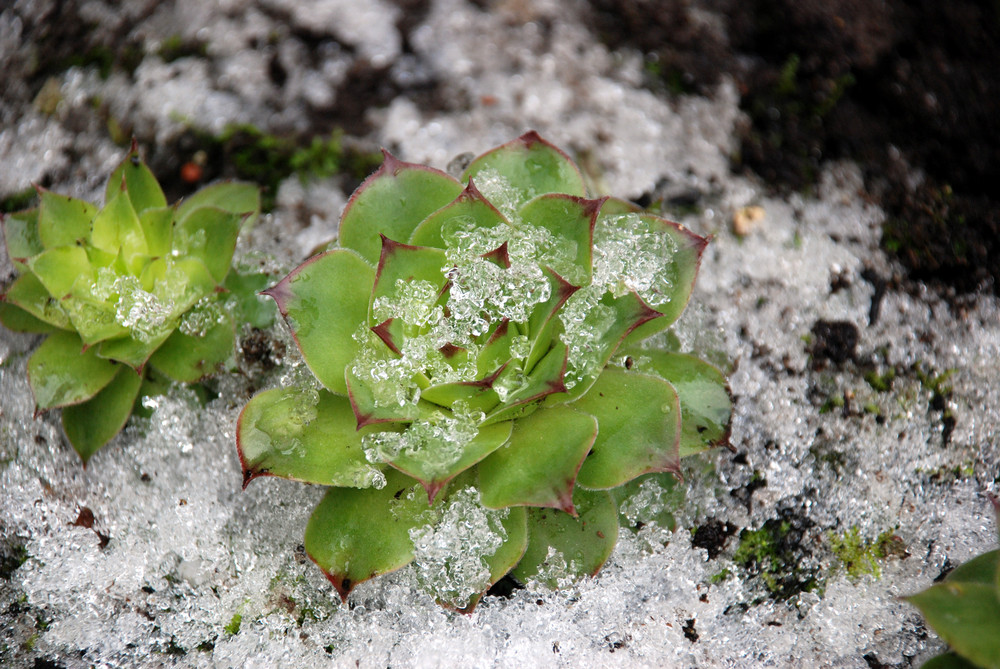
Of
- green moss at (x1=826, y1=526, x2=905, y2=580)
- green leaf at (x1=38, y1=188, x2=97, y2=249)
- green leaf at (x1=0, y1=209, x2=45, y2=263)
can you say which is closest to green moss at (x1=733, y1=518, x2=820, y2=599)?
green moss at (x1=826, y1=526, x2=905, y2=580)

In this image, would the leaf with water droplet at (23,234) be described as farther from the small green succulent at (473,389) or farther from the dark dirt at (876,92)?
the dark dirt at (876,92)

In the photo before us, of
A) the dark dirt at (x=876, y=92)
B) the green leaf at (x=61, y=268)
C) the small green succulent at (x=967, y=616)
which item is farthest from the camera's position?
the dark dirt at (x=876, y=92)

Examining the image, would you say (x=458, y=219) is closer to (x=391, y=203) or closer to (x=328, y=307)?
(x=391, y=203)

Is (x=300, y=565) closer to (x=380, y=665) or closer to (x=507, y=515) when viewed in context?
(x=380, y=665)

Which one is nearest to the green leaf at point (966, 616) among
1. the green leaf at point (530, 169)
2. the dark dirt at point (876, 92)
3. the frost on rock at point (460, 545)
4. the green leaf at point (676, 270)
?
the green leaf at point (676, 270)

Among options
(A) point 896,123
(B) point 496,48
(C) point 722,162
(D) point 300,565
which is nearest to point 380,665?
(D) point 300,565

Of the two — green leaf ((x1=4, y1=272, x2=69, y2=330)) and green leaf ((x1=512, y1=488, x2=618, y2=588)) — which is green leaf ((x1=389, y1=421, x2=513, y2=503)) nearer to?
green leaf ((x1=512, y1=488, x2=618, y2=588))
